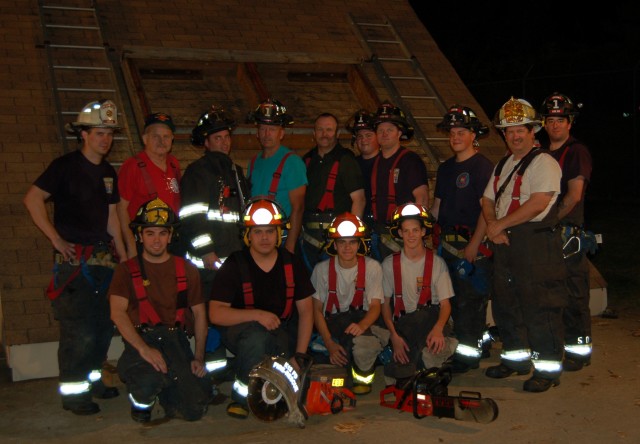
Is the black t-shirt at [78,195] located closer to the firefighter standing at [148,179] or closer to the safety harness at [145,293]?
the firefighter standing at [148,179]

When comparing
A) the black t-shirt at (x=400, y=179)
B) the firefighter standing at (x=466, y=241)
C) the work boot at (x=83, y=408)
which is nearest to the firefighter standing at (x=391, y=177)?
the black t-shirt at (x=400, y=179)

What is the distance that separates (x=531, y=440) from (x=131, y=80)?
6.63m

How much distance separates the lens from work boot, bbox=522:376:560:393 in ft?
19.2

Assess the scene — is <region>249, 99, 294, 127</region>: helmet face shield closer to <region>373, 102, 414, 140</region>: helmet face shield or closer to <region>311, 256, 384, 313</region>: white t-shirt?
<region>373, 102, 414, 140</region>: helmet face shield

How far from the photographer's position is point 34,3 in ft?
34.2

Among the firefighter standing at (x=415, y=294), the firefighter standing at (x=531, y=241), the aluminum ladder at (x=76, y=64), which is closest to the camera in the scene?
the firefighter standing at (x=531, y=241)

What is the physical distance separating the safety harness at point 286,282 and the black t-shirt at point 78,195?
1.12m

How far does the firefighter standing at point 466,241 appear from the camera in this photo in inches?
254

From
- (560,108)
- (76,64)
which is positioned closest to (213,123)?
(560,108)

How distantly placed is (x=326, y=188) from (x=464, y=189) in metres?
1.17

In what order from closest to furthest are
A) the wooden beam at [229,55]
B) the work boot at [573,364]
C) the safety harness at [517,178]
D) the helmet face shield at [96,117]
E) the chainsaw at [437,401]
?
the chainsaw at [437,401]
the helmet face shield at [96,117]
the safety harness at [517,178]
the work boot at [573,364]
the wooden beam at [229,55]

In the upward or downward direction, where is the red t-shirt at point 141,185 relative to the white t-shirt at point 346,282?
upward

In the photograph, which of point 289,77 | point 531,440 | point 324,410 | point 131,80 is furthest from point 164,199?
point 289,77

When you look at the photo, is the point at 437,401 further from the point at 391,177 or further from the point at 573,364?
the point at 391,177
